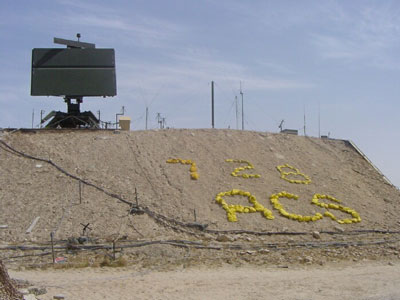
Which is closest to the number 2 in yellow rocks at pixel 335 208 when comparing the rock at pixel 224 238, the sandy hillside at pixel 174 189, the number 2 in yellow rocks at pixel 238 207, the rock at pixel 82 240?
the sandy hillside at pixel 174 189

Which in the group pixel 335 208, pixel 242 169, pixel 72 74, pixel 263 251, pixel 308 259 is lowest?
pixel 308 259

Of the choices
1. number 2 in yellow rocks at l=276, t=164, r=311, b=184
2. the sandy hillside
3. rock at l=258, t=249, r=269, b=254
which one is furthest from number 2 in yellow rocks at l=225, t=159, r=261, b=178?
rock at l=258, t=249, r=269, b=254

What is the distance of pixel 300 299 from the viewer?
50.2 feet

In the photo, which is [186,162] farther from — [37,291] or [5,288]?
[5,288]

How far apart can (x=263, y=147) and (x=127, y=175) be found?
29.1 feet

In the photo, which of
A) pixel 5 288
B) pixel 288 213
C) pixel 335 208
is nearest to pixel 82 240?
pixel 5 288

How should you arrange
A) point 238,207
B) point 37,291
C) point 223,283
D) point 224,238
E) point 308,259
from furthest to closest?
point 238,207
point 224,238
point 308,259
point 223,283
point 37,291

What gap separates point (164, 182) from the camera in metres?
25.3

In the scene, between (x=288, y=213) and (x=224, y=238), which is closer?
(x=224, y=238)

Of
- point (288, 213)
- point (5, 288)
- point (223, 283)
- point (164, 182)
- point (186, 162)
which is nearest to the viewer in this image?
point (5, 288)

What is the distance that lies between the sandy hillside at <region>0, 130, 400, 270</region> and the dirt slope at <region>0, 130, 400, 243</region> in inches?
2.0

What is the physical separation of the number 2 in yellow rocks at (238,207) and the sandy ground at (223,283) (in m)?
4.19

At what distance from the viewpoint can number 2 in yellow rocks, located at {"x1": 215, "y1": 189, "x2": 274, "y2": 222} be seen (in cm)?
2330

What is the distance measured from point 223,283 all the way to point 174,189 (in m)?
8.62
